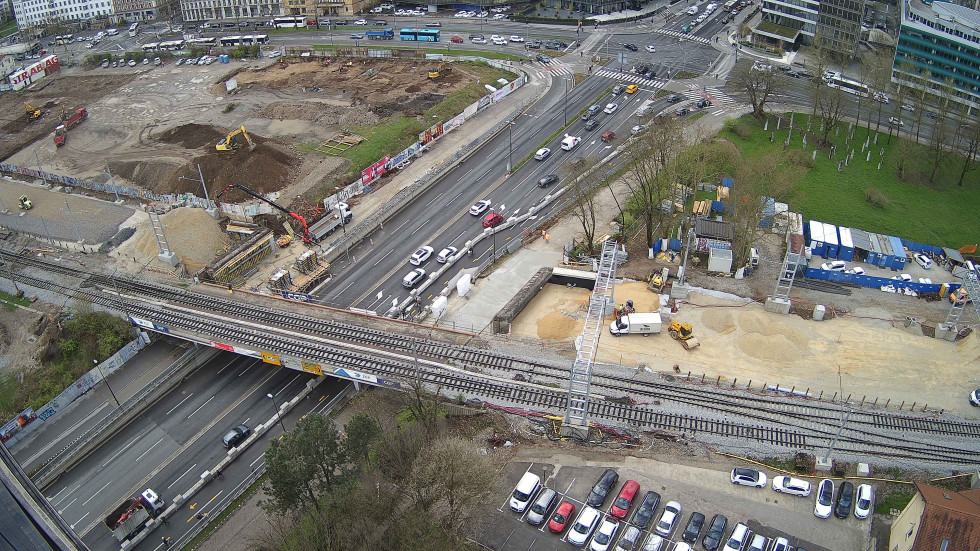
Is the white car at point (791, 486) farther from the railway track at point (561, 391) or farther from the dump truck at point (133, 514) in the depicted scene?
the dump truck at point (133, 514)

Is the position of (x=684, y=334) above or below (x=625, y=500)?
above

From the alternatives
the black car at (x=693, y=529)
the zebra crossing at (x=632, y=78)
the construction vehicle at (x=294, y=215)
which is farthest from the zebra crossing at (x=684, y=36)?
the black car at (x=693, y=529)

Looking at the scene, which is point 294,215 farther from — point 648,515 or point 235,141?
point 648,515

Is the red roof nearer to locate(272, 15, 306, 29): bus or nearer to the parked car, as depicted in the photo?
the parked car

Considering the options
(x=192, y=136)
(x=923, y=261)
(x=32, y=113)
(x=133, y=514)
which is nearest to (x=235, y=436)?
(x=133, y=514)

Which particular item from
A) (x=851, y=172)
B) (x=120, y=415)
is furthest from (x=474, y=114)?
(x=120, y=415)

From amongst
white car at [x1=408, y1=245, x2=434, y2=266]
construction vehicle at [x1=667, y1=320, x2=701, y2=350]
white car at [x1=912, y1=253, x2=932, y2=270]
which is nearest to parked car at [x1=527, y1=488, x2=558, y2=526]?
construction vehicle at [x1=667, y1=320, x2=701, y2=350]

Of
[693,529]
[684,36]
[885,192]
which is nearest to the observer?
[693,529]
